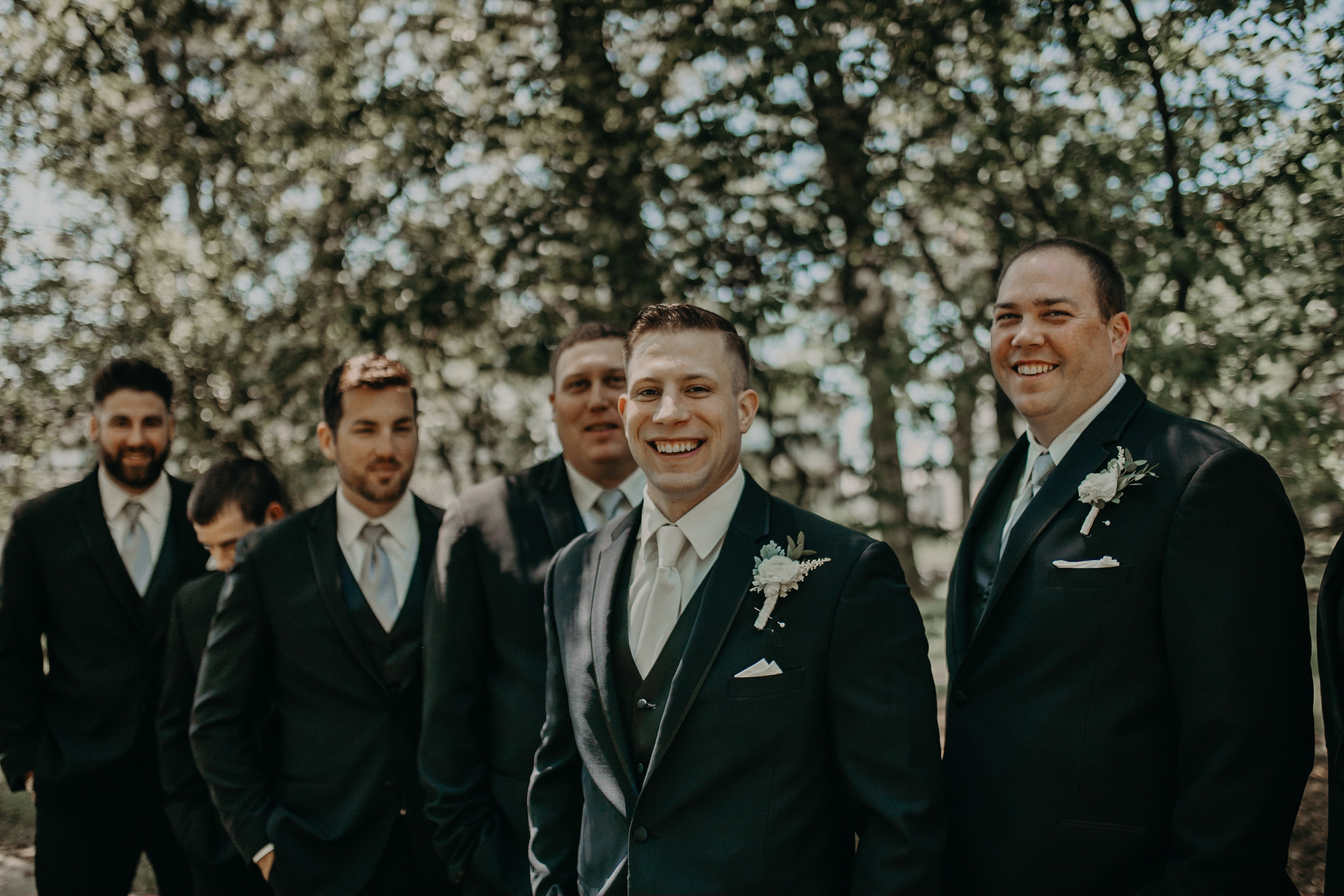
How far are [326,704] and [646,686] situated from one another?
5.34 ft

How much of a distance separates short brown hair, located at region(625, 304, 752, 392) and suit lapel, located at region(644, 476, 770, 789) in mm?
386

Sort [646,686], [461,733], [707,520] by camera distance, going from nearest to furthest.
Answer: [646,686]
[707,520]
[461,733]

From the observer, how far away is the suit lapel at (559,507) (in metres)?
3.41

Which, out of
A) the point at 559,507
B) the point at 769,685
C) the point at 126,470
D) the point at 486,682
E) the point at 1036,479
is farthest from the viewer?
the point at 126,470

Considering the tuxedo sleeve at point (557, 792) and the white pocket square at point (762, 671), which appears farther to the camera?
the tuxedo sleeve at point (557, 792)

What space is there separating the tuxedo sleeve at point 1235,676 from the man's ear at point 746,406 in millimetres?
1135

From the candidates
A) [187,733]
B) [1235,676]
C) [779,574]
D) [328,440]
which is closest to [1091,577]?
[1235,676]

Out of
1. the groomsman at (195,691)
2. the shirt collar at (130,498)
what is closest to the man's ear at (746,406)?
the groomsman at (195,691)

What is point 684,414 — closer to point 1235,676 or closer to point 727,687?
point 727,687

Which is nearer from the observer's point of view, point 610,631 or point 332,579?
point 610,631

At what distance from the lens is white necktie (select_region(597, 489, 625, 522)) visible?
3.61 metres

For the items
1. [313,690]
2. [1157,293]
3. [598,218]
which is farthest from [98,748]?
[1157,293]

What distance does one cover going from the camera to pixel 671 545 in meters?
2.62

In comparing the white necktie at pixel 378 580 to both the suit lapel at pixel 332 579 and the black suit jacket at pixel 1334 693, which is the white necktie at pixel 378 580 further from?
the black suit jacket at pixel 1334 693
